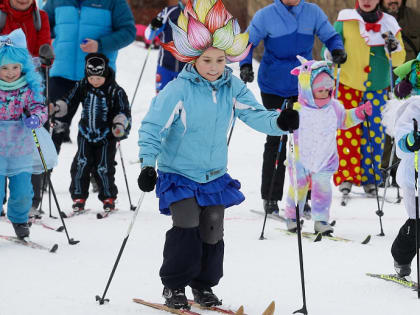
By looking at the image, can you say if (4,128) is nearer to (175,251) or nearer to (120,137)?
(120,137)

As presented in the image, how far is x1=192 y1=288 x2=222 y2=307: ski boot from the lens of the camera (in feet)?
14.3

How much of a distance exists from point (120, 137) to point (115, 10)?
1.27m

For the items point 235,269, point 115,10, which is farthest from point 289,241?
point 115,10

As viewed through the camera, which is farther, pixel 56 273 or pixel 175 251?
pixel 56 273

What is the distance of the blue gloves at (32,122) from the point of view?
568 cm

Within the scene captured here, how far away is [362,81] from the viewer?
314 inches

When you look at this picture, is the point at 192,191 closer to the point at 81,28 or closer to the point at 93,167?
the point at 93,167

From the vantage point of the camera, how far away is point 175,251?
4.28 m

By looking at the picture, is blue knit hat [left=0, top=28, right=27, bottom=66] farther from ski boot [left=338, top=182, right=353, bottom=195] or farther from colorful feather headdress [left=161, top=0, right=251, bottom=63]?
ski boot [left=338, top=182, right=353, bottom=195]

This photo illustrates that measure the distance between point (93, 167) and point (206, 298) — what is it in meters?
3.21

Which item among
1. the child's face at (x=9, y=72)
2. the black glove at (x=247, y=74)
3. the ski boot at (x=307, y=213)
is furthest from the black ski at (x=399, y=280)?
the child's face at (x=9, y=72)

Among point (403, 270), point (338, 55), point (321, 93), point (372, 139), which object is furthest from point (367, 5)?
point (403, 270)

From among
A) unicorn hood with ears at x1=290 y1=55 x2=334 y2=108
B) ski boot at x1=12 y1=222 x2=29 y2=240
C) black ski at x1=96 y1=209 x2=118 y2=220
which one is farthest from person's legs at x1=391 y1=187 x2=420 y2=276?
black ski at x1=96 y1=209 x2=118 y2=220

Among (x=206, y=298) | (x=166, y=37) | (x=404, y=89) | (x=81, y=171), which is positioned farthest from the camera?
(x=166, y=37)
